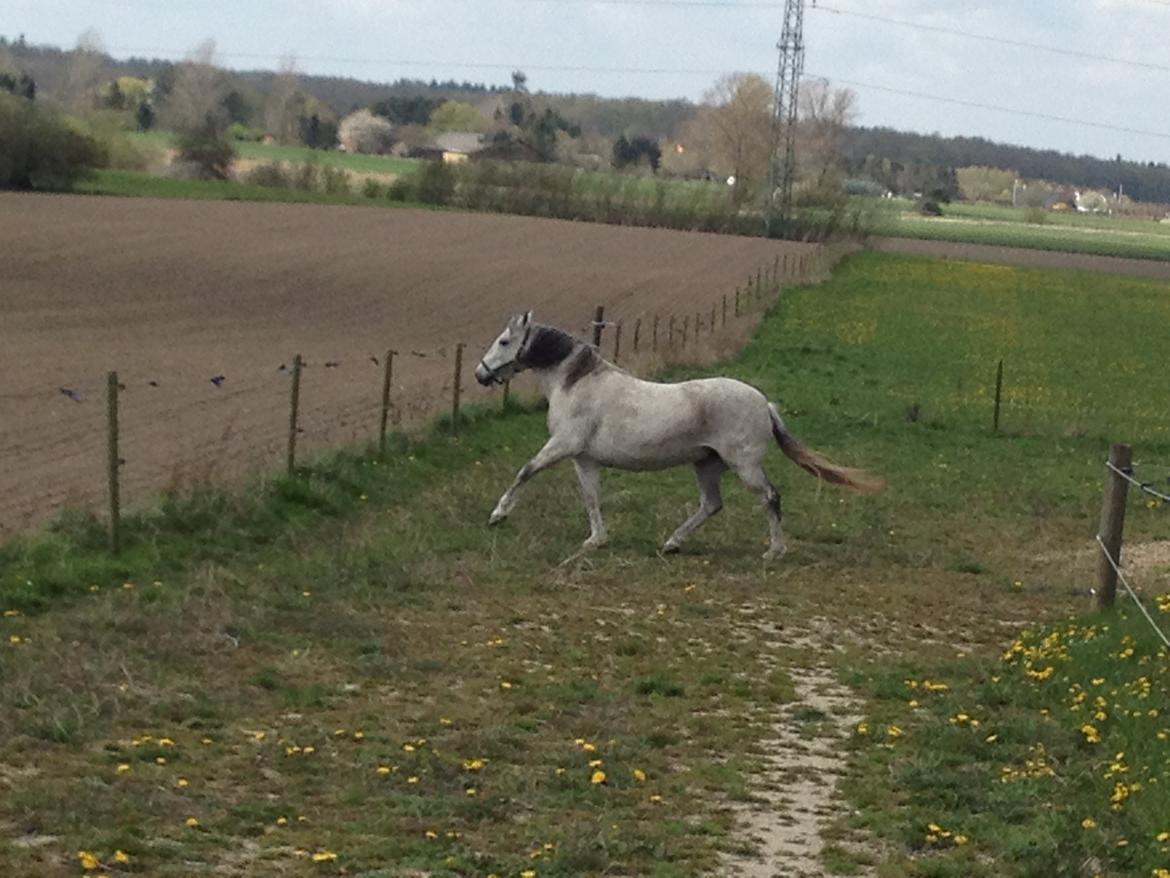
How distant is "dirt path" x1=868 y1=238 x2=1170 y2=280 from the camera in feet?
297

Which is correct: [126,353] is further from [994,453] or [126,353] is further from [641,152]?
[641,152]

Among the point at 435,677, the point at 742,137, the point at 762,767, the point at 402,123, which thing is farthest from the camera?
the point at 402,123

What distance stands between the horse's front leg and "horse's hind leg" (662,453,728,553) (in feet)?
3.63

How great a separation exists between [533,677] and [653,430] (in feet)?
16.4

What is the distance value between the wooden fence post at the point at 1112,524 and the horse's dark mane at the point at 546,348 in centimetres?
480

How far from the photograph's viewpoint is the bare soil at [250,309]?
19.0m

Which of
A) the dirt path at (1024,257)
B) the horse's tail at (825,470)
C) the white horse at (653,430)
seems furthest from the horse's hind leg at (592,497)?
the dirt path at (1024,257)

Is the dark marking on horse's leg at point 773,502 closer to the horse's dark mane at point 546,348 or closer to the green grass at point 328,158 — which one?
the horse's dark mane at point 546,348

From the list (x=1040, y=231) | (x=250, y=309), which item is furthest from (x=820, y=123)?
(x=250, y=309)

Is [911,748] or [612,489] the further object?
[612,489]

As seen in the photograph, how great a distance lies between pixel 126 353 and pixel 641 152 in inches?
4932

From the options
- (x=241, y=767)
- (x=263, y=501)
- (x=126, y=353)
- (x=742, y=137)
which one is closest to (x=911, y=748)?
(x=241, y=767)

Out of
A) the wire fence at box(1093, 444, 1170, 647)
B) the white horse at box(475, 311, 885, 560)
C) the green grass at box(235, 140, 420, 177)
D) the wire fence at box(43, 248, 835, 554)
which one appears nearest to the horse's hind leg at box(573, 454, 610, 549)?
the white horse at box(475, 311, 885, 560)

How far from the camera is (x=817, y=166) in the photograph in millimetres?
112938
